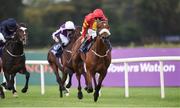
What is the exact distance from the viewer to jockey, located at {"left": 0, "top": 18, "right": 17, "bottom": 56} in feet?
66.0

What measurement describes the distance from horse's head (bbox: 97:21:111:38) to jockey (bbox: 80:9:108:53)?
370 mm

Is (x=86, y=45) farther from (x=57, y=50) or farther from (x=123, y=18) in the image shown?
(x=123, y=18)

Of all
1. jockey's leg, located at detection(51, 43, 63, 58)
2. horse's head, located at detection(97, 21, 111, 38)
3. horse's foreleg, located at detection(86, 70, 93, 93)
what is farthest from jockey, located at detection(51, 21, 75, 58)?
horse's head, located at detection(97, 21, 111, 38)

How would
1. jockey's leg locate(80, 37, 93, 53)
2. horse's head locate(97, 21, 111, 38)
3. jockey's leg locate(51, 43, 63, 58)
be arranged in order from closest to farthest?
horse's head locate(97, 21, 111, 38) → jockey's leg locate(80, 37, 93, 53) → jockey's leg locate(51, 43, 63, 58)

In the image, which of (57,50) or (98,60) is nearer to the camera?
(98,60)

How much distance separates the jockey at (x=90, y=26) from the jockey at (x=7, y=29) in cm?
196

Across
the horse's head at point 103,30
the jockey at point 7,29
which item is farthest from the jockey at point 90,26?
the jockey at point 7,29

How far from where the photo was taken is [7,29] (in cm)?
2031

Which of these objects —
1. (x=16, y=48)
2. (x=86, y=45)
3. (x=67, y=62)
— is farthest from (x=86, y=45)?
(x=16, y=48)

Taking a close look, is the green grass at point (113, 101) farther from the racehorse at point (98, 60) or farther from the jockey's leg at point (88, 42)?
the jockey's leg at point (88, 42)

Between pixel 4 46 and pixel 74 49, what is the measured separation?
1.92 meters

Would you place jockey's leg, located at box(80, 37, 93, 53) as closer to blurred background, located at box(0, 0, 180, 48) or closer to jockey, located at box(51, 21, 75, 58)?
jockey, located at box(51, 21, 75, 58)

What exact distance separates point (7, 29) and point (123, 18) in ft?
186

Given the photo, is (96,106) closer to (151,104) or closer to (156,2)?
(151,104)
